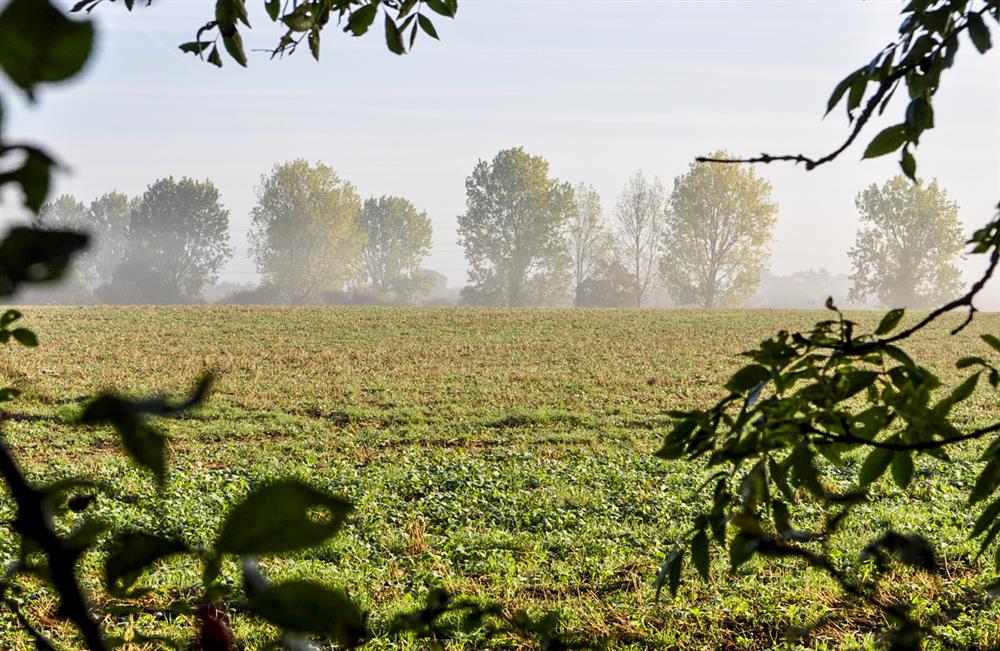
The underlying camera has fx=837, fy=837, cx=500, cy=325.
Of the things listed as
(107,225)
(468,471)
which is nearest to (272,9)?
(468,471)

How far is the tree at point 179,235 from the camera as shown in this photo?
Result: 195 ft

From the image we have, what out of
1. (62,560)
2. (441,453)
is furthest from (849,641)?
(441,453)

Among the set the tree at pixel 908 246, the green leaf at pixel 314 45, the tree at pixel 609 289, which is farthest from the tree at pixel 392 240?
the green leaf at pixel 314 45

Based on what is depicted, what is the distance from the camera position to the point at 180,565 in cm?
515

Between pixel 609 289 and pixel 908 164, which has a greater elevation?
pixel 609 289

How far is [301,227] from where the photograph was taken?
6144cm

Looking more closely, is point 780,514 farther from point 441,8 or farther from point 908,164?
point 441,8

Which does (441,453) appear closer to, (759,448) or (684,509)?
(684,509)

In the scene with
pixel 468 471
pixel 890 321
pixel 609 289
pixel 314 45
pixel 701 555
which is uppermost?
pixel 609 289

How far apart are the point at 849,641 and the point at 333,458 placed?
6375 millimetres

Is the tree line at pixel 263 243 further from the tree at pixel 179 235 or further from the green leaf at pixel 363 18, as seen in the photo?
the green leaf at pixel 363 18

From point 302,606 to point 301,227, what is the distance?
63215 millimetres

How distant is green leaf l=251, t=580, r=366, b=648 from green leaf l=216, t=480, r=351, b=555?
0.09 ft

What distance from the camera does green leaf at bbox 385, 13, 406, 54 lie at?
6.19 ft
